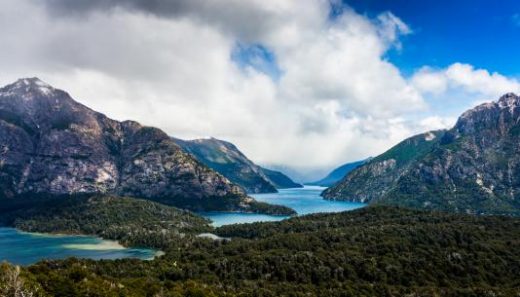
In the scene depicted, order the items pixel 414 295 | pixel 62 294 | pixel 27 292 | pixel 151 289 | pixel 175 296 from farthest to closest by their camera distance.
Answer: pixel 414 295, pixel 151 289, pixel 175 296, pixel 62 294, pixel 27 292

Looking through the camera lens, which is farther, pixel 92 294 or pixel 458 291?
pixel 458 291

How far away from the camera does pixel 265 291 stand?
622ft

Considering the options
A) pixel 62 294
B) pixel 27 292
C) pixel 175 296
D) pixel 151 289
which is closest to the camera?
pixel 27 292

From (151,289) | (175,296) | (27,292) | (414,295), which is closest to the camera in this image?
(27,292)

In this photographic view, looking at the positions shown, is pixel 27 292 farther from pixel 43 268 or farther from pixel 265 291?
pixel 265 291

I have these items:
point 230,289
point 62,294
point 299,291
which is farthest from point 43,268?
point 299,291

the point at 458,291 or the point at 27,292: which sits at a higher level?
the point at 27,292

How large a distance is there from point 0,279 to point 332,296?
13133 centimetres

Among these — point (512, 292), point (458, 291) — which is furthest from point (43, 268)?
point (512, 292)

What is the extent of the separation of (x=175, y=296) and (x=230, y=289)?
65.8 meters

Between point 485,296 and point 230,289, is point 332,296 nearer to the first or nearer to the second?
point 230,289

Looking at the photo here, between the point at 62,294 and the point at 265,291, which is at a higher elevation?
the point at 62,294

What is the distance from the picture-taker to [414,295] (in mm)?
189000

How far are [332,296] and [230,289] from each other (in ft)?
139
